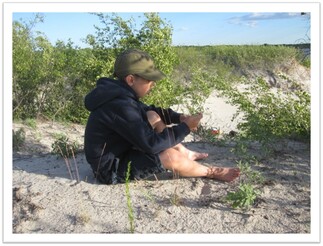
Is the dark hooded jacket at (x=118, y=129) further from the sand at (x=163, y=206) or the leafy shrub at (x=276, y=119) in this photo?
the leafy shrub at (x=276, y=119)

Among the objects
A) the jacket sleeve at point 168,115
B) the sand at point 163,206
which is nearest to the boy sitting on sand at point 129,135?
the sand at point 163,206

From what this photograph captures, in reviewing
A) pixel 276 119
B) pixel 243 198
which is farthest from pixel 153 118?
pixel 276 119

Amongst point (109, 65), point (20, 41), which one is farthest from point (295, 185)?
point (20, 41)

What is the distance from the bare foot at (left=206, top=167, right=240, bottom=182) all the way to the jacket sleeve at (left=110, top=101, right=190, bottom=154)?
496 millimetres

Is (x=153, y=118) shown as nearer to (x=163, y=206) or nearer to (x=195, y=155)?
(x=195, y=155)

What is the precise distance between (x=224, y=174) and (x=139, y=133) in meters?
0.86

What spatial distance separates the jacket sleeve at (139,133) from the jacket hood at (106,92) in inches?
4.9

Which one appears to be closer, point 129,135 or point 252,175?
point 129,135

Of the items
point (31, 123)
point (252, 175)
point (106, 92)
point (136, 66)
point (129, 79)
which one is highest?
point (136, 66)

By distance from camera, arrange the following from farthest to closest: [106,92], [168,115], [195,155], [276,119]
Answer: [276,119] → [195,155] → [168,115] → [106,92]

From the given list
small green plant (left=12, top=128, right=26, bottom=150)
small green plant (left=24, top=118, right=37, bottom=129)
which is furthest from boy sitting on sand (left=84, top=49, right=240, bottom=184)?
small green plant (left=24, top=118, right=37, bottom=129)

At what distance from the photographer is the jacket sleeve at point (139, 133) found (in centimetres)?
330

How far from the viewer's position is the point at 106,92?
342 cm

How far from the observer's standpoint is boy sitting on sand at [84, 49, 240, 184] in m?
3.36
